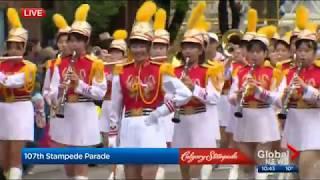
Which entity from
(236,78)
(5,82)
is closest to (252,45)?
(236,78)

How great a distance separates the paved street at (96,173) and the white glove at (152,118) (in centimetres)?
333

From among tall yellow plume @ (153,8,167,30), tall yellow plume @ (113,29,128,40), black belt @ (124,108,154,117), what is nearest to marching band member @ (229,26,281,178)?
tall yellow plume @ (153,8,167,30)

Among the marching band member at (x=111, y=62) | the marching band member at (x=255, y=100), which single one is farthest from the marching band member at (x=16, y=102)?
the marching band member at (x=255, y=100)

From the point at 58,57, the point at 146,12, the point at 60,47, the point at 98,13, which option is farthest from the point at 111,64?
the point at 146,12

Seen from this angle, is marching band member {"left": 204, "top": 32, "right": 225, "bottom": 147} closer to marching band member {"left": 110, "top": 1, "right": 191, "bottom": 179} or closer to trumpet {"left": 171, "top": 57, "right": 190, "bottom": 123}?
trumpet {"left": 171, "top": 57, "right": 190, "bottom": 123}

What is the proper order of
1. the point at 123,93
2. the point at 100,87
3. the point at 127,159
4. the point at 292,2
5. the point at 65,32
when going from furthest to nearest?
the point at 292,2 < the point at 65,32 < the point at 100,87 < the point at 123,93 < the point at 127,159

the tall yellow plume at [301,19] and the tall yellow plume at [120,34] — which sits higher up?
the tall yellow plume at [301,19]

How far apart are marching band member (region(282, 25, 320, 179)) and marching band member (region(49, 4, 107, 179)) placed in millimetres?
1775

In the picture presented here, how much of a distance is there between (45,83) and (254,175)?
7.43 ft

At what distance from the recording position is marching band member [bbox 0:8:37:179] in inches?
395

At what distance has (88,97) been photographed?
9.95 meters

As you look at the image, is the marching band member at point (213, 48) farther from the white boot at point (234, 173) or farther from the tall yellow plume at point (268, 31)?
the white boot at point (234, 173)

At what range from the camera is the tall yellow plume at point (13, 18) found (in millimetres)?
9984

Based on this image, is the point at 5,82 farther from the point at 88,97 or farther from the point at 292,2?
the point at 292,2
